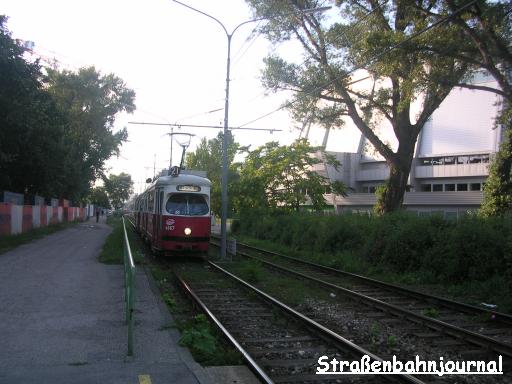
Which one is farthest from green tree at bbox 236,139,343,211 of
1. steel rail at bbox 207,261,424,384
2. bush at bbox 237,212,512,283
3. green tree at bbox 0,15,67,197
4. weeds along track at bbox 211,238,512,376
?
steel rail at bbox 207,261,424,384

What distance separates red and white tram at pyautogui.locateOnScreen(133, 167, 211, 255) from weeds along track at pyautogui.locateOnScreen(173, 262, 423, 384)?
17.6ft

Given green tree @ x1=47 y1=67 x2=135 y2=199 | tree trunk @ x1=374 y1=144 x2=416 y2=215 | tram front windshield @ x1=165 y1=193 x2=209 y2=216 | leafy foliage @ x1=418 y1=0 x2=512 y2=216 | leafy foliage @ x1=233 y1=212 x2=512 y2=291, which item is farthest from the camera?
green tree @ x1=47 y1=67 x2=135 y2=199

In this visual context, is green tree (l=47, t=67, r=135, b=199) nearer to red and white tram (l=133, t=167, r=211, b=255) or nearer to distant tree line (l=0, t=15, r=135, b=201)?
distant tree line (l=0, t=15, r=135, b=201)

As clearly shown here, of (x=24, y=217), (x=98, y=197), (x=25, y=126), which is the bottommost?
(x=24, y=217)

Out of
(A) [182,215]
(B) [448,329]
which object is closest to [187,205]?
(A) [182,215]

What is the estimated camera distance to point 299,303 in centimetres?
1096

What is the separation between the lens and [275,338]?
7941mm

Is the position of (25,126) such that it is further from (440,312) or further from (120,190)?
(120,190)

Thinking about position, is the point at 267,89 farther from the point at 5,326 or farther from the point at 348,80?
the point at 5,326

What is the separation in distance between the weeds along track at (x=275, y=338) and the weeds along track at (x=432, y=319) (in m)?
0.74

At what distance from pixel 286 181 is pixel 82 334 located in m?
25.1

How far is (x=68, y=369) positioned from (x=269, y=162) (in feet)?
88.9

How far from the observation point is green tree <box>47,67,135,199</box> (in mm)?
48812

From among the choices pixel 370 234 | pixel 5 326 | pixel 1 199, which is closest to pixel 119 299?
pixel 5 326
